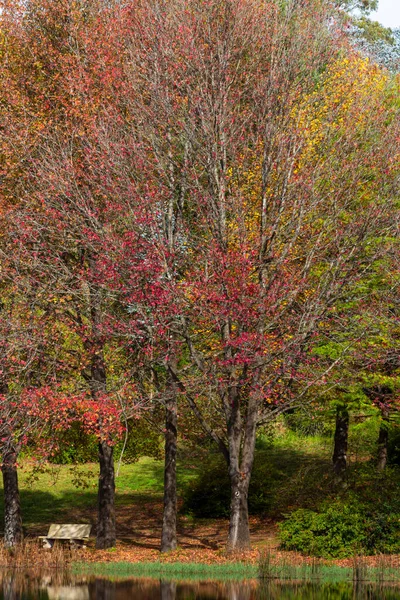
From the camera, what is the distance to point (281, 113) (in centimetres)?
2356

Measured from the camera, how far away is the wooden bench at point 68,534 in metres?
24.1

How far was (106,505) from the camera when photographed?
2473 centimetres

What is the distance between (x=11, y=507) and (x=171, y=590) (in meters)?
9.12

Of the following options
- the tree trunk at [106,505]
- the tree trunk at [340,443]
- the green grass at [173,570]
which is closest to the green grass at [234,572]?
the green grass at [173,570]

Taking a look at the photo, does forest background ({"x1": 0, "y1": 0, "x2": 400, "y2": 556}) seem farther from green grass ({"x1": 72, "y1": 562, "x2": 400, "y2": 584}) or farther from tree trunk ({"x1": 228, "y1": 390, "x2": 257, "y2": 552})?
green grass ({"x1": 72, "y1": 562, "x2": 400, "y2": 584})

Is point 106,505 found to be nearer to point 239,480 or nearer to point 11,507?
point 11,507

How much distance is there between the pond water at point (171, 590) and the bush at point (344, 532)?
4.12m

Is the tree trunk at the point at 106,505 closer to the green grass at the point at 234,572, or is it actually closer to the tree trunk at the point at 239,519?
the green grass at the point at 234,572

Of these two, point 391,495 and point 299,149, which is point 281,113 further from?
point 391,495

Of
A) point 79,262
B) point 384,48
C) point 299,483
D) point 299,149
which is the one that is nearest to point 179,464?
point 299,483

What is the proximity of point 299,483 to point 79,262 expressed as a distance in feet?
31.4

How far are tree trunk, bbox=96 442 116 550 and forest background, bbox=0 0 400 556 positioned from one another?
0.05 metres

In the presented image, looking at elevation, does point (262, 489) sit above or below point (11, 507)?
above

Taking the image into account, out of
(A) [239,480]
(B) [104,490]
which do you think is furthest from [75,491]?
(A) [239,480]
